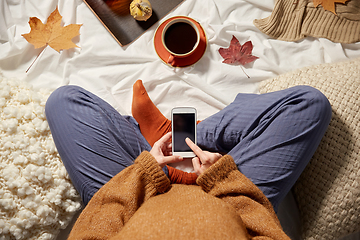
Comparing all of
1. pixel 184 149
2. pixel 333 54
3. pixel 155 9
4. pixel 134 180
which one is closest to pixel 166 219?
pixel 134 180

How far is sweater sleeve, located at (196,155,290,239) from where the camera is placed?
1.78 feet

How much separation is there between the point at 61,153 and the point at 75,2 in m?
0.66

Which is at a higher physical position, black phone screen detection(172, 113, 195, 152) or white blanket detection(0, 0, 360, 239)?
white blanket detection(0, 0, 360, 239)

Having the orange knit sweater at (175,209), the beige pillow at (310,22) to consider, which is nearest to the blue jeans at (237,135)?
the orange knit sweater at (175,209)

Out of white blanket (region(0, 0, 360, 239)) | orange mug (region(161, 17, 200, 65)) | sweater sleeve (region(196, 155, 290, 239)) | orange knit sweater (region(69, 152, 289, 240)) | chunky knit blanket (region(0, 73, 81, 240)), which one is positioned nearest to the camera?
orange knit sweater (region(69, 152, 289, 240))

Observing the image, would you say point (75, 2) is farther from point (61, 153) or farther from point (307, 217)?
point (307, 217)

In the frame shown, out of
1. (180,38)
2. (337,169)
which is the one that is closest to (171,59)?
(180,38)

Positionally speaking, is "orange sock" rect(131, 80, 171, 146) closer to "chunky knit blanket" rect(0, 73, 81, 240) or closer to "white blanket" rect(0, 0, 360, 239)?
"white blanket" rect(0, 0, 360, 239)

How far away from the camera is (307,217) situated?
0.78 metres

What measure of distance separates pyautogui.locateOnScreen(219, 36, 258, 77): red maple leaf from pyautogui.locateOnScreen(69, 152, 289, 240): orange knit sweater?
1.60 feet

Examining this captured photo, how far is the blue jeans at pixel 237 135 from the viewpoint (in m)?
0.67

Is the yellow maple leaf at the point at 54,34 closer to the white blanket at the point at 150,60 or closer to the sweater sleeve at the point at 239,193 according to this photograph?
the white blanket at the point at 150,60

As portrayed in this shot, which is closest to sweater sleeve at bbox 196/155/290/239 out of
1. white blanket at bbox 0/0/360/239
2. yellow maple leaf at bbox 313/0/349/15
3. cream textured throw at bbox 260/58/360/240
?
cream textured throw at bbox 260/58/360/240

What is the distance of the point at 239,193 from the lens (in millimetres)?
597
